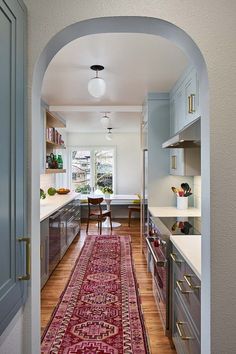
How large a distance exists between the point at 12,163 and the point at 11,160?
15 millimetres

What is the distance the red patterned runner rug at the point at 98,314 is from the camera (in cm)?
229

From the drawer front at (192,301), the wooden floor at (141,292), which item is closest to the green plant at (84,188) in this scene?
the wooden floor at (141,292)

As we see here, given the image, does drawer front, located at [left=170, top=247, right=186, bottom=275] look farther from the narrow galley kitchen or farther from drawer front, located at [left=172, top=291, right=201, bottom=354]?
drawer front, located at [left=172, top=291, right=201, bottom=354]

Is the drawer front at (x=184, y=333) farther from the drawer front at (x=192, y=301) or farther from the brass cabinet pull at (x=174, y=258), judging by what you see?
the brass cabinet pull at (x=174, y=258)

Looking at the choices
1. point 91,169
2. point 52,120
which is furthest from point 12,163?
point 91,169

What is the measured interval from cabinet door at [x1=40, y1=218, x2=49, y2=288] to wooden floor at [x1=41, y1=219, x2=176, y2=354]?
0.16m

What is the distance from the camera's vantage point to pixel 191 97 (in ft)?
9.53

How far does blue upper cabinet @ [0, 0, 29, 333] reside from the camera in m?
0.98

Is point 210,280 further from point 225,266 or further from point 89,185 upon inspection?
point 89,185

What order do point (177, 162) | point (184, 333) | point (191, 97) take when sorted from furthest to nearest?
point (177, 162), point (191, 97), point (184, 333)

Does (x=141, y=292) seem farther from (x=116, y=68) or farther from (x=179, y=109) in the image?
(x=116, y=68)

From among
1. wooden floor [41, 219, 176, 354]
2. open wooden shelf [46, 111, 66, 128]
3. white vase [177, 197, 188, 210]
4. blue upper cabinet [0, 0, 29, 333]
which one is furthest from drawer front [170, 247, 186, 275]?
open wooden shelf [46, 111, 66, 128]

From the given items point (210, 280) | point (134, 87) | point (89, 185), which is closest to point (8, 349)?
point (210, 280)

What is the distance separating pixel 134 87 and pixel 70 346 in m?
3.02
